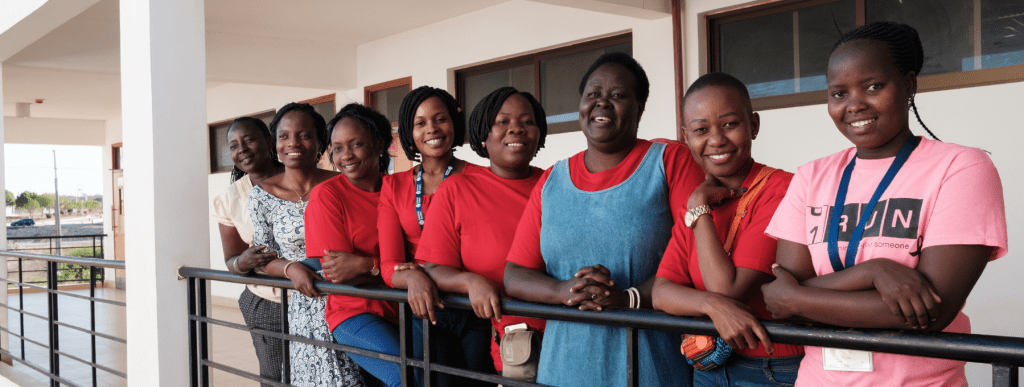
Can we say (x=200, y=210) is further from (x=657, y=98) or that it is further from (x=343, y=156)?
(x=657, y=98)

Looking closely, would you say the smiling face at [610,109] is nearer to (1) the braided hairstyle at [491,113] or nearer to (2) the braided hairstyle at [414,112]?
(1) the braided hairstyle at [491,113]

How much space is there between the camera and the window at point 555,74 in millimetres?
5195

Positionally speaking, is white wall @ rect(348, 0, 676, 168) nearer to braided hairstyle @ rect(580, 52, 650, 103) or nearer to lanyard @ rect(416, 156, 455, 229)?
lanyard @ rect(416, 156, 455, 229)

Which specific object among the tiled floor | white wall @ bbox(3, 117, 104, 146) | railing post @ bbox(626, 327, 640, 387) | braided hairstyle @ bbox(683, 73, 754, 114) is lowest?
the tiled floor

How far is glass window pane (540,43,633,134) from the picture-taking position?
5.26 metres

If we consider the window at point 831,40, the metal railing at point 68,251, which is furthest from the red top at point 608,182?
the metal railing at point 68,251

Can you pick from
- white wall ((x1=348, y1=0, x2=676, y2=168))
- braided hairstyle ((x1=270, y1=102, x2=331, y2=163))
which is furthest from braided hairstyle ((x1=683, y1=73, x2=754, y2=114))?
white wall ((x1=348, y1=0, x2=676, y2=168))

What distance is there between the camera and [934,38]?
3.60 meters

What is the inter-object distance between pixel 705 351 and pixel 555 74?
425 centimetres

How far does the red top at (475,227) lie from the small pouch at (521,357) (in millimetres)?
92

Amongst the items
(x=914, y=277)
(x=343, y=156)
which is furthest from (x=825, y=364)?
(x=343, y=156)

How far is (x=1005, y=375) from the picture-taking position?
958mm

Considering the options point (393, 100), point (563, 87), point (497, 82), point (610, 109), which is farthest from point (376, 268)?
point (393, 100)

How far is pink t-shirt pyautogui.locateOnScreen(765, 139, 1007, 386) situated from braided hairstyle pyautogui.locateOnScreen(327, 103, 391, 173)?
1.55 m
